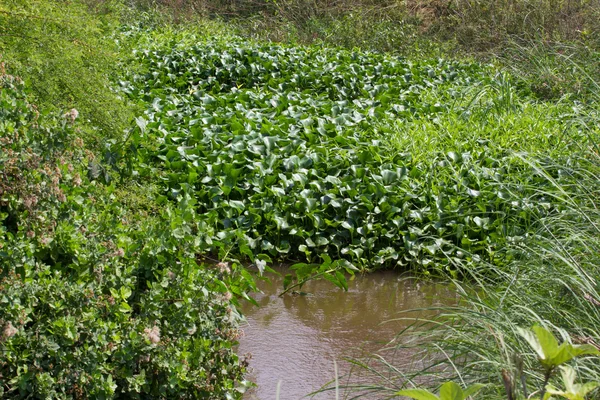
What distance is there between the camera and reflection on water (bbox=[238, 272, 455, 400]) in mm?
3797

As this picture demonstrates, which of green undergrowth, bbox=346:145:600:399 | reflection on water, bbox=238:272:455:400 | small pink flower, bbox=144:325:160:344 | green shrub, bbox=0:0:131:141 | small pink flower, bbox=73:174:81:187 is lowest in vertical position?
reflection on water, bbox=238:272:455:400

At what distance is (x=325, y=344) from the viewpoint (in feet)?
13.8

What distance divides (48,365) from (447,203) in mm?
3487

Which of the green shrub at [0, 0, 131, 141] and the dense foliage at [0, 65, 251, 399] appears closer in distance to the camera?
the dense foliage at [0, 65, 251, 399]

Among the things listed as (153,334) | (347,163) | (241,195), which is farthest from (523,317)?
(347,163)

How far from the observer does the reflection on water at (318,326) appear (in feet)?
12.5

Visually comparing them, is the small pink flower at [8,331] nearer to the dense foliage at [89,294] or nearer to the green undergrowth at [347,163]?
the dense foliage at [89,294]

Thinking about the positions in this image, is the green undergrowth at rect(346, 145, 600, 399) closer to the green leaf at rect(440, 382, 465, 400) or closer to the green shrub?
the green leaf at rect(440, 382, 465, 400)

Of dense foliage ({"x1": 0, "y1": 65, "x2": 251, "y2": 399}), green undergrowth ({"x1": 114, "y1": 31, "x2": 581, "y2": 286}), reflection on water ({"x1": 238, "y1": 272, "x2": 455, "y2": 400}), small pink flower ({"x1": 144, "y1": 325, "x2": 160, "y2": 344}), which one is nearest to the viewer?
dense foliage ({"x1": 0, "y1": 65, "x2": 251, "y2": 399})

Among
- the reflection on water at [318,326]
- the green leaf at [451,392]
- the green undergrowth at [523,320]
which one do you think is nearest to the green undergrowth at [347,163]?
the reflection on water at [318,326]

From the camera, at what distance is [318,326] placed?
4.44 meters

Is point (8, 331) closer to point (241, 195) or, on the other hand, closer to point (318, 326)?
point (318, 326)

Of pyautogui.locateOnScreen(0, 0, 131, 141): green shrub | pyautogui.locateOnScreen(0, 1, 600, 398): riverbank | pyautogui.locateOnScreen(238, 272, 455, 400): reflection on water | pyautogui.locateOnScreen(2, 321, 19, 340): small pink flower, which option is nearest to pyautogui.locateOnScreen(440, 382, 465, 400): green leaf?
pyautogui.locateOnScreen(0, 1, 600, 398): riverbank

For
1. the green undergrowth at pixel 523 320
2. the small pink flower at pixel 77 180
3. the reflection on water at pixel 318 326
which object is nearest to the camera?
the green undergrowth at pixel 523 320
